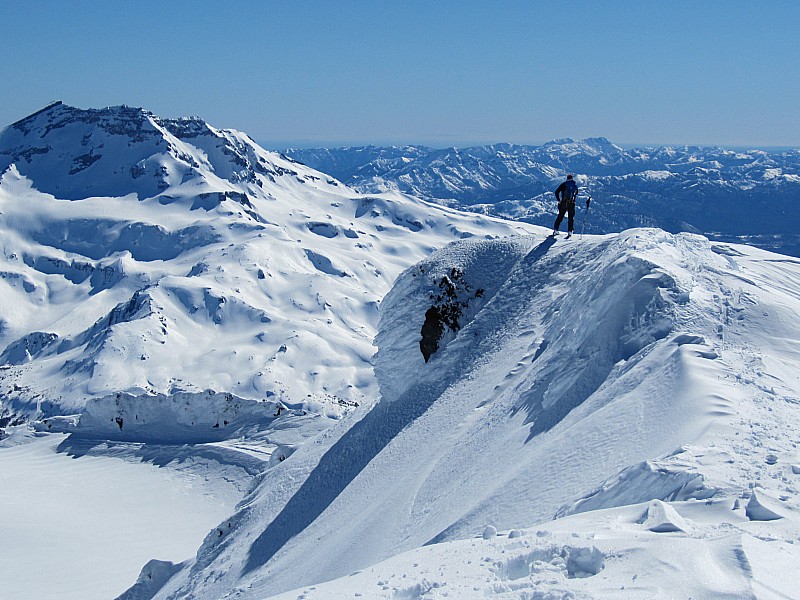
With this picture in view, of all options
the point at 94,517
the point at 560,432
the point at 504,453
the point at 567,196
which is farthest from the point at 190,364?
the point at 560,432

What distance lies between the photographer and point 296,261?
7731 inches

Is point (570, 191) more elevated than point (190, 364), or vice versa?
point (570, 191)

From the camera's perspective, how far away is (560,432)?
13.3 metres

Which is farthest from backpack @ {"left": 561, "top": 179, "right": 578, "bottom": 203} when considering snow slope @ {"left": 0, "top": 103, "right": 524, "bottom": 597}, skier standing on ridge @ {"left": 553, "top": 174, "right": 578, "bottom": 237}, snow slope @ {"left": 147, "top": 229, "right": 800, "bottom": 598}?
snow slope @ {"left": 0, "top": 103, "right": 524, "bottom": 597}

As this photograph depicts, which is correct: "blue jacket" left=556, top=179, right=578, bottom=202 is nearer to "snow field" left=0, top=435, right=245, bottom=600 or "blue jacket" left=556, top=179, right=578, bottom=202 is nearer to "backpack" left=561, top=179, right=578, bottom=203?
"backpack" left=561, top=179, right=578, bottom=203

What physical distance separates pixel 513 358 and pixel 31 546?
2575cm

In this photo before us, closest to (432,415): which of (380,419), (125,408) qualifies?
(380,419)

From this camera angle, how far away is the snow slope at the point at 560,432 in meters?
7.55

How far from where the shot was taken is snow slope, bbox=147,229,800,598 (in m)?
7.55

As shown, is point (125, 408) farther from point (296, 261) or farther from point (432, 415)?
point (296, 261)

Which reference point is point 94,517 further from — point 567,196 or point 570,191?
point 570,191

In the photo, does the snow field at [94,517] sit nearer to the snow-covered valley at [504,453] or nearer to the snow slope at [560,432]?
the snow-covered valley at [504,453]

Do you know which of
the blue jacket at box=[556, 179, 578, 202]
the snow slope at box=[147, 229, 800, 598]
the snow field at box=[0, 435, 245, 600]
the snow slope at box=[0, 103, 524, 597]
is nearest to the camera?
the snow slope at box=[147, 229, 800, 598]

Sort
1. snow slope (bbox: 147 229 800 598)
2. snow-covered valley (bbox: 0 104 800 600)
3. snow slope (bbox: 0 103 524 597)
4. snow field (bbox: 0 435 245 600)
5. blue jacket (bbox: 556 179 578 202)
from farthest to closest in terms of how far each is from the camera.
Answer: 1. snow slope (bbox: 0 103 524 597)
2. snow field (bbox: 0 435 245 600)
3. blue jacket (bbox: 556 179 578 202)
4. snow slope (bbox: 147 229 800 598)
5. snow-covered valley (bbox: 0 104 800 600)
